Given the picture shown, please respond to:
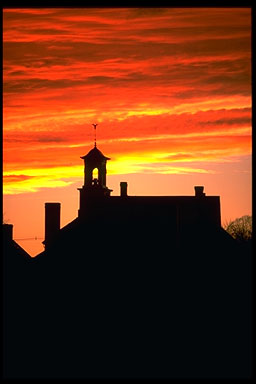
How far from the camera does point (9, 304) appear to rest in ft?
85.1

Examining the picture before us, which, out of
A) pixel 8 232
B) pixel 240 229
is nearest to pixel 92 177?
pixel 8 232

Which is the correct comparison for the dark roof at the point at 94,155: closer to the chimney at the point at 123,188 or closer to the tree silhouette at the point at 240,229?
the chimney at the point at 123,188

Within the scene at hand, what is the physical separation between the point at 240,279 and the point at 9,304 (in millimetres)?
11320

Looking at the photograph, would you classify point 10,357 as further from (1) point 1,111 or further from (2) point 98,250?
(1) point 1,111

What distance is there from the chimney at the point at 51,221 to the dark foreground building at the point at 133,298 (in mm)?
57

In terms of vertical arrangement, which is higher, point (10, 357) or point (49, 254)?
point (49, 254)

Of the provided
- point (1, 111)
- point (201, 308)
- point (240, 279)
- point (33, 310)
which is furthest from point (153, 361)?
point (1, 111)

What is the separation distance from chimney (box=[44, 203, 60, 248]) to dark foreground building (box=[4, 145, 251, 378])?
0.06m

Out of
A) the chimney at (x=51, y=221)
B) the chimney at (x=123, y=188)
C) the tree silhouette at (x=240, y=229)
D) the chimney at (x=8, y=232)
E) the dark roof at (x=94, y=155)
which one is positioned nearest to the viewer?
the chimney at (x=8, y=232)

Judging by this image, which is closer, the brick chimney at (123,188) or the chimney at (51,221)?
the chimney at (51,221)

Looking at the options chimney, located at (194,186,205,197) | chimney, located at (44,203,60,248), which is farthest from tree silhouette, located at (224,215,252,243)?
chimney, located at (44,203,60,248)

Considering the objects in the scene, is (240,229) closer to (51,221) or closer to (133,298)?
(51,221)

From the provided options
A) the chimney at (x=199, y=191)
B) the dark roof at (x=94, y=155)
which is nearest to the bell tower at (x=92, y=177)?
Answer: the dark roof at (x=94, y=155)

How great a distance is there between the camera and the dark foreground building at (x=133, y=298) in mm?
24500
